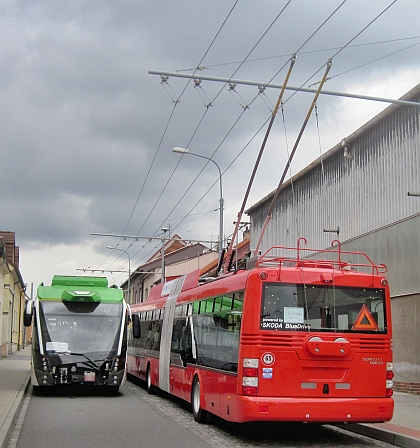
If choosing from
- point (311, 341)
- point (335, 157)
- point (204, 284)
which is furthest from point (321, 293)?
point (335, 157)

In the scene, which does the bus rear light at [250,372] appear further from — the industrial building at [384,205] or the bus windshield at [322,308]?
the industrial building at [384,205]

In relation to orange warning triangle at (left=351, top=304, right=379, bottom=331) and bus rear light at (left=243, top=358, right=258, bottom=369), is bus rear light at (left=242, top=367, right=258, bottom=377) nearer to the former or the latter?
bus rear light at (left=243, top=358, right=258, bottom=369)

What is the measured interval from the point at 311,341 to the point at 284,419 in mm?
1189

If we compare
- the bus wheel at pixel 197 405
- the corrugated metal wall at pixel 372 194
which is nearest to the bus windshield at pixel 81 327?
the bus wheel at pixel 197 405

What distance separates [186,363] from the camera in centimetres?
→ 1442

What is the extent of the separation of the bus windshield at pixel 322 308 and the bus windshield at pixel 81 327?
824 centimetres

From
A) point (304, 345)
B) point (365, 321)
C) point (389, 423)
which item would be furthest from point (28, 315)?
point (365, 321)

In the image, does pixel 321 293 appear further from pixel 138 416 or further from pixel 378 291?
pixel 138 416

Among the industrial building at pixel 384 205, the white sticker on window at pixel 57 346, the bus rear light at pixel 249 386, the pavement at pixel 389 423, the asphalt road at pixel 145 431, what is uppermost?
the industrial building at pixel 384 205

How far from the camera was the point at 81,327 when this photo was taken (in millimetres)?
17953

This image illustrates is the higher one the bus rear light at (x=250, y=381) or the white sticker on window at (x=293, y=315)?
the white sticker on window at (x=293, y=315)

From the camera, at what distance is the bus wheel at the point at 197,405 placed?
1285 cm

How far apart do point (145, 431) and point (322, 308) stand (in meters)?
3.71

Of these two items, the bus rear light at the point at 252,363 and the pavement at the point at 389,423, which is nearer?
the bus rear light at the point at 252,363
